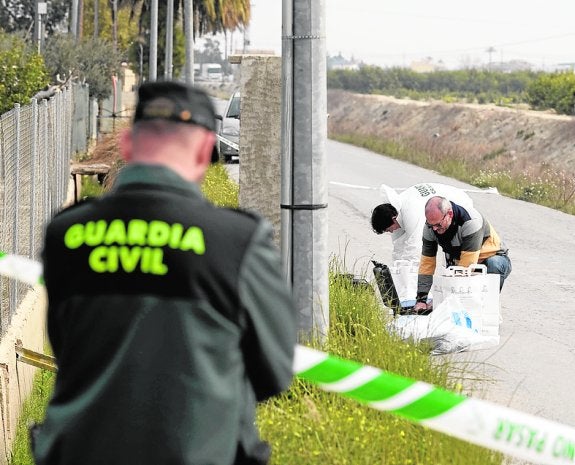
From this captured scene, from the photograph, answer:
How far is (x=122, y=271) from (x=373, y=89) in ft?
351

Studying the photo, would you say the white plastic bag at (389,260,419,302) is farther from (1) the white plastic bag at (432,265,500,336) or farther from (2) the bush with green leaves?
(2) the bush with green leaves

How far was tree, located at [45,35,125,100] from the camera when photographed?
32188mm

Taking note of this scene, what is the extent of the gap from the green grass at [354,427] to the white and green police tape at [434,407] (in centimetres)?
141

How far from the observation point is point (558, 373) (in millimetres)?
8508

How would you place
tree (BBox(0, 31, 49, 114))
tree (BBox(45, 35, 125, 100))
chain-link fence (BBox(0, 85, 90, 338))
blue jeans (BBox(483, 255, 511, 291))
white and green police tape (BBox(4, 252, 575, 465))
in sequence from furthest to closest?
tree (BBox(45, 35, 125, 100)), tree (BBox(0, 31, 49, 114)), blue jeans (BBox(483, 255, 511, 291)), chain-link fence (BBox(0, 85, 90, 338)), white and green police tape (BBox(4, 252, 575, 465))

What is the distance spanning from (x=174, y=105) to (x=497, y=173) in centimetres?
2487

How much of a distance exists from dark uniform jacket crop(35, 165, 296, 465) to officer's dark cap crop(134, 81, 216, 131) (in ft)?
0.39

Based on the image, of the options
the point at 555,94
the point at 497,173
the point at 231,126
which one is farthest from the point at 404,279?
the point at 555,94

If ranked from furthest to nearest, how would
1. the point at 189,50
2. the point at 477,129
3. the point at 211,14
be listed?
1. the point at 211,14
2. the point at 477,129
3. the point at 189,50

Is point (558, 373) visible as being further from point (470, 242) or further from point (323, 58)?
point (323, 58)

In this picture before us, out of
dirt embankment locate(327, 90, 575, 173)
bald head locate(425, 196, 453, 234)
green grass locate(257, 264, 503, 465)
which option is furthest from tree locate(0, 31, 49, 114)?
green grass locate(257, 264, 503, 465)

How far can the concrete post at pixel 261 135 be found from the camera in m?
8.73

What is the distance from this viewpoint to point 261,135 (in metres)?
8.79

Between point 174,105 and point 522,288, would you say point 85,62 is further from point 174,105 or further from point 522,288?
point 174,105
